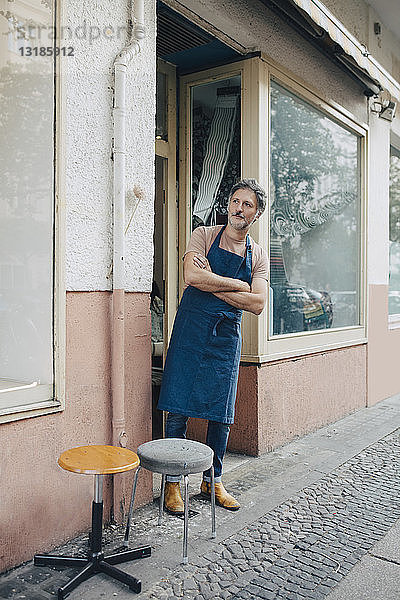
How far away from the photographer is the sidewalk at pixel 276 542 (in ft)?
9.66

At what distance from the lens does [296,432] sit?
5711 millimetres

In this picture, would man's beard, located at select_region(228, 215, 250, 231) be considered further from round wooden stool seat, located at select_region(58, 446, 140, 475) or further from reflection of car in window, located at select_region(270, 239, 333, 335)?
round wooden stool seat, located at select_region(58, 446, 140, 475)

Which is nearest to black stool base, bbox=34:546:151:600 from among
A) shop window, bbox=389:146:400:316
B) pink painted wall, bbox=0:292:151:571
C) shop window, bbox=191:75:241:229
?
pink painted wall, bbox=0:292:151:571

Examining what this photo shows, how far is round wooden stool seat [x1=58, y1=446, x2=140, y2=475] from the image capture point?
9.06 feet

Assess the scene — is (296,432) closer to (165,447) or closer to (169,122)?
(165,447)

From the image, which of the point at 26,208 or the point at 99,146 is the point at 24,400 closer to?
the point at 26,208

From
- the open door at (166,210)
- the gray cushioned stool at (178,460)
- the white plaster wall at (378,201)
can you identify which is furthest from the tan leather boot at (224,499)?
the white plaster wall at (378,201)

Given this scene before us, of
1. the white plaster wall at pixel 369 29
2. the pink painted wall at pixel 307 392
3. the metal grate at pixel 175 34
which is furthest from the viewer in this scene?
the white plaster wall at pixel 369 29

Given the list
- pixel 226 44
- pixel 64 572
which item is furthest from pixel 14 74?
pixel 64 572

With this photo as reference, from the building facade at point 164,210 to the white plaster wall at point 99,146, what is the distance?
0.4 inches

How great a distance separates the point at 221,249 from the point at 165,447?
4.59ft

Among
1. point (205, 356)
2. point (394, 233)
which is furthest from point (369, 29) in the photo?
point (205, 356)

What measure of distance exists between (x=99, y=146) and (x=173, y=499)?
227 centimetres

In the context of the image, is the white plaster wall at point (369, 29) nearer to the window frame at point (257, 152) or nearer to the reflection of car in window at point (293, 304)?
the window frame at point (257, 152)
